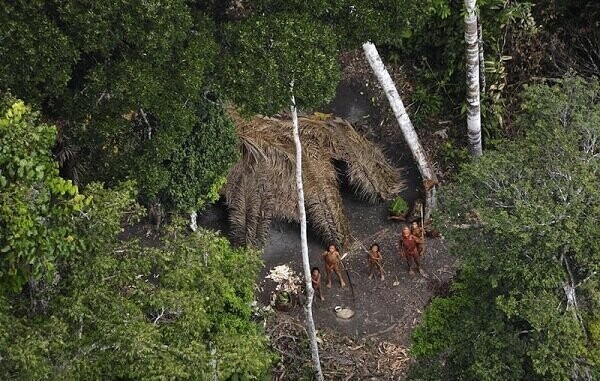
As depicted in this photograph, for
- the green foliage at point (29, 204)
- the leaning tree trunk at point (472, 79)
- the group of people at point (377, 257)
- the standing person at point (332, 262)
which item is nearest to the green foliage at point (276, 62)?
the green foliage at point (29, 204)

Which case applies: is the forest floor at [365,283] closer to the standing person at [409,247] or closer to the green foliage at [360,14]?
the standing person at [409,247]

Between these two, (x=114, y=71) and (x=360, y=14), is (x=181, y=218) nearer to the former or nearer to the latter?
(x=114, y=71)

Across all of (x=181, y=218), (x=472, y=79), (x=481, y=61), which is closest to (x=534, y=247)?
(x=181, y=218)

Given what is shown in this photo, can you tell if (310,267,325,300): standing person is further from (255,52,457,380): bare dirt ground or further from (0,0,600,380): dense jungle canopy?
(0,0,600,380): dense jungle canopy

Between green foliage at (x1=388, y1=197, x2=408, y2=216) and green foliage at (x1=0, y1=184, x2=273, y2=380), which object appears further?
green foliage at (x1=388, y1=197, x2=408, y2=216)

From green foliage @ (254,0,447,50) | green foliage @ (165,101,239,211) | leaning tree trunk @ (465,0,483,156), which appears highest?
green foliage @ (254,0,447,50)

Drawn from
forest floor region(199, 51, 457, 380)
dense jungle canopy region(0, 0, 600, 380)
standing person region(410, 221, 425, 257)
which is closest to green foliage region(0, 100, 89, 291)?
dense jungle canopy region(0, 0, 600, 380)
